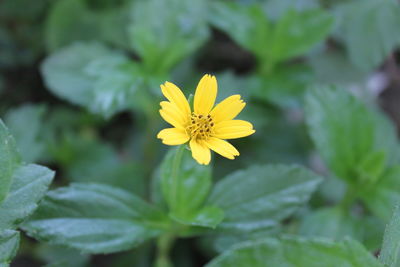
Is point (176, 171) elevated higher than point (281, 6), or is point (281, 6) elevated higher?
point (281, 6)

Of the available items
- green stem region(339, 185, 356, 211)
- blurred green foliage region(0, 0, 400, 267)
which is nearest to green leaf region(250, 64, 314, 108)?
blurred green foliage region(0, 0, 400, 267)

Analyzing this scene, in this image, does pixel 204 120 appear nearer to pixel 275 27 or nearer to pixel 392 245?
pixel 392 245

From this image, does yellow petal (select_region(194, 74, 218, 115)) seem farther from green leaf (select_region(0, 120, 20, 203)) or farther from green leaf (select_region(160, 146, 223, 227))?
green leaf (select_region(0, 120, 20, 203))

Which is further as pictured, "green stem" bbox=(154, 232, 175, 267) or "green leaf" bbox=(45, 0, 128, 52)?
"green leaf" bbox=(45, 0, 128, 52)

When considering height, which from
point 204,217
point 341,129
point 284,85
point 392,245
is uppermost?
point 284,85

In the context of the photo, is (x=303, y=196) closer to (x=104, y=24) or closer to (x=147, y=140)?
(x=147, y=140)

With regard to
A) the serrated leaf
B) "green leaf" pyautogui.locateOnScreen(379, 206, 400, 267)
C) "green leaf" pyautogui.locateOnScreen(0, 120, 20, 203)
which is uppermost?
"green leaf" pyautogui.locateOnScreen(0, 120, 20, 203)

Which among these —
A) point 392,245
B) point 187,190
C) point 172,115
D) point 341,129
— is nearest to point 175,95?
point 172,115
